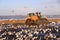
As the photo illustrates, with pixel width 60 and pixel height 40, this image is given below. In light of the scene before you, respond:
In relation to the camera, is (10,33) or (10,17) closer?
(10,33)

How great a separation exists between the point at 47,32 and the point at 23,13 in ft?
2.80

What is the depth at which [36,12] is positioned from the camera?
498cm

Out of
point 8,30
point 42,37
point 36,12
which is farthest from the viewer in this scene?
point 36,12

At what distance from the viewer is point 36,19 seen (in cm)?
503

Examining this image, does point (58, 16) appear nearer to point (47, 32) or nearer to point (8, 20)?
point (47, 32)

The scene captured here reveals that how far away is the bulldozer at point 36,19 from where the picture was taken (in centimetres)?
493

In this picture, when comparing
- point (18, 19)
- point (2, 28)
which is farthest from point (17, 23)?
point (2, 28)

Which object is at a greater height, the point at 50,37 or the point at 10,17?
the point at 10,17

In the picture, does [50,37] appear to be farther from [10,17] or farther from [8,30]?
[10,17]

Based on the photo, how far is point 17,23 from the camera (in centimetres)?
515

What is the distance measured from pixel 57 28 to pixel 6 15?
135 centimetres

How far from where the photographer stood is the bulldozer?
16.2 feet

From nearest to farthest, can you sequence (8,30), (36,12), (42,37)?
1. (42,37)
2. (8,30)
3. (36,12)

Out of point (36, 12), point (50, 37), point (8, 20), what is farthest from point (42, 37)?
point (8, 20)
